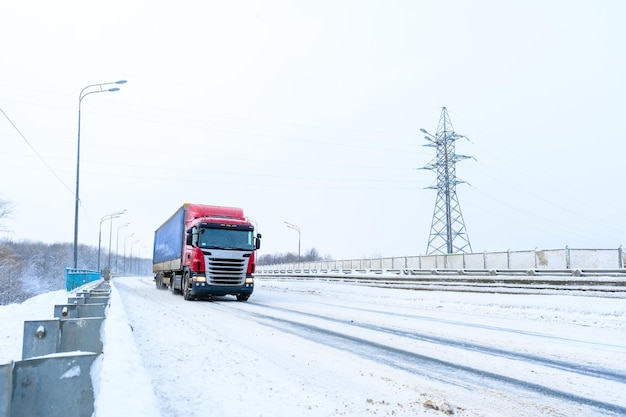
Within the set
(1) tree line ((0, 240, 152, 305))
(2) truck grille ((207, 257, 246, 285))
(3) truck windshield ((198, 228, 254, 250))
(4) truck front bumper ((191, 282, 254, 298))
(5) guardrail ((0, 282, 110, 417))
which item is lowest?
(1) tree line ((0, 240, 152, 305))

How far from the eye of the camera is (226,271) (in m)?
17.8

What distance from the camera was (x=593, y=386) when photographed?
522 cm

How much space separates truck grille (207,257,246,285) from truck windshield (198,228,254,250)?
0.55 metres

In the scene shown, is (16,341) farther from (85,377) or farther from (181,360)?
(85,377)

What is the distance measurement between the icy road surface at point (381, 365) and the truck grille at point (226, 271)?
5.40 m

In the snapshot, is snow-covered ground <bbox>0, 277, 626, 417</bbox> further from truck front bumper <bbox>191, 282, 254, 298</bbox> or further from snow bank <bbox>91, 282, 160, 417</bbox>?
truck front bumper <bbox>191, 282, 254, 298</bbox>

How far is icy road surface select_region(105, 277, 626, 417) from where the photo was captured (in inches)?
169

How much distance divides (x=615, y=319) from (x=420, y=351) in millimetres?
7888

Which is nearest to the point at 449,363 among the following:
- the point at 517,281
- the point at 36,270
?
the point at 517,281

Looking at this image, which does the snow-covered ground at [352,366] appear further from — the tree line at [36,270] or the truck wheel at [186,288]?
the tree line at [36,270]

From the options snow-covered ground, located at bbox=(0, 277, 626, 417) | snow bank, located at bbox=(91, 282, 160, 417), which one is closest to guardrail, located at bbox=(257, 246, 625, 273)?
snow-covered ground, located at bbox=(0, 277, 626, 417)

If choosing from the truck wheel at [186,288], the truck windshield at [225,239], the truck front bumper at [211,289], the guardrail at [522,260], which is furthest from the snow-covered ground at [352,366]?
the guardrail at [522,260]

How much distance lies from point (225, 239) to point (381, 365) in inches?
503

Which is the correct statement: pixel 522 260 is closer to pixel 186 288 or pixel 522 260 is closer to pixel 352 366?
pixel 186 288
